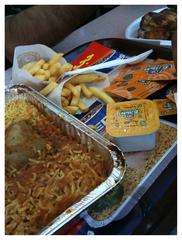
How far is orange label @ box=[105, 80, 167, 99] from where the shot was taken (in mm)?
1389

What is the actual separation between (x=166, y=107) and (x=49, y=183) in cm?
54

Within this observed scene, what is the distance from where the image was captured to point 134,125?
1.14m

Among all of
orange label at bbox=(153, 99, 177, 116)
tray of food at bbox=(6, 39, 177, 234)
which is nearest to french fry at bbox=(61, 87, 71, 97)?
tray of food at bbox=(6, 39, 177, 234)

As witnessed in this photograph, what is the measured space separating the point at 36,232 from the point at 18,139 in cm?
35

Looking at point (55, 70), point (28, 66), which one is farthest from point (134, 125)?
point (28, 66)

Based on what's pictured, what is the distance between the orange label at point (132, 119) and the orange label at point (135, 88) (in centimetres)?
17

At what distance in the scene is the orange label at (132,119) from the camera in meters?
1.13

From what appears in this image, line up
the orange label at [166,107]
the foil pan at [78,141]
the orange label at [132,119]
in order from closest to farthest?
the foil pan at [78,141] < the orange label at [132,119] < the orange label at [166,107]

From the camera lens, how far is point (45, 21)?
79.6 inches

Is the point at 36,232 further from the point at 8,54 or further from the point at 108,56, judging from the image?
the point at 8,54

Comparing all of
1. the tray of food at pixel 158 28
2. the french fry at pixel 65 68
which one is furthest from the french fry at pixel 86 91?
the tray of food at pixel 158 28

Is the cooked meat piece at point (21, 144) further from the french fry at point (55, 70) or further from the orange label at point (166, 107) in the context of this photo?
the orange label at point (166, 107)

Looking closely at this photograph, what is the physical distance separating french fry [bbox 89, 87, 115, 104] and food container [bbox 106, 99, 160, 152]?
0.18 metres

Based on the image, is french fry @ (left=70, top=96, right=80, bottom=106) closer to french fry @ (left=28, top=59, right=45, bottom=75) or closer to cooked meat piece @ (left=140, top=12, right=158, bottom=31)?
french fry @ (left=28, top=59, right=45, bottom=75)
